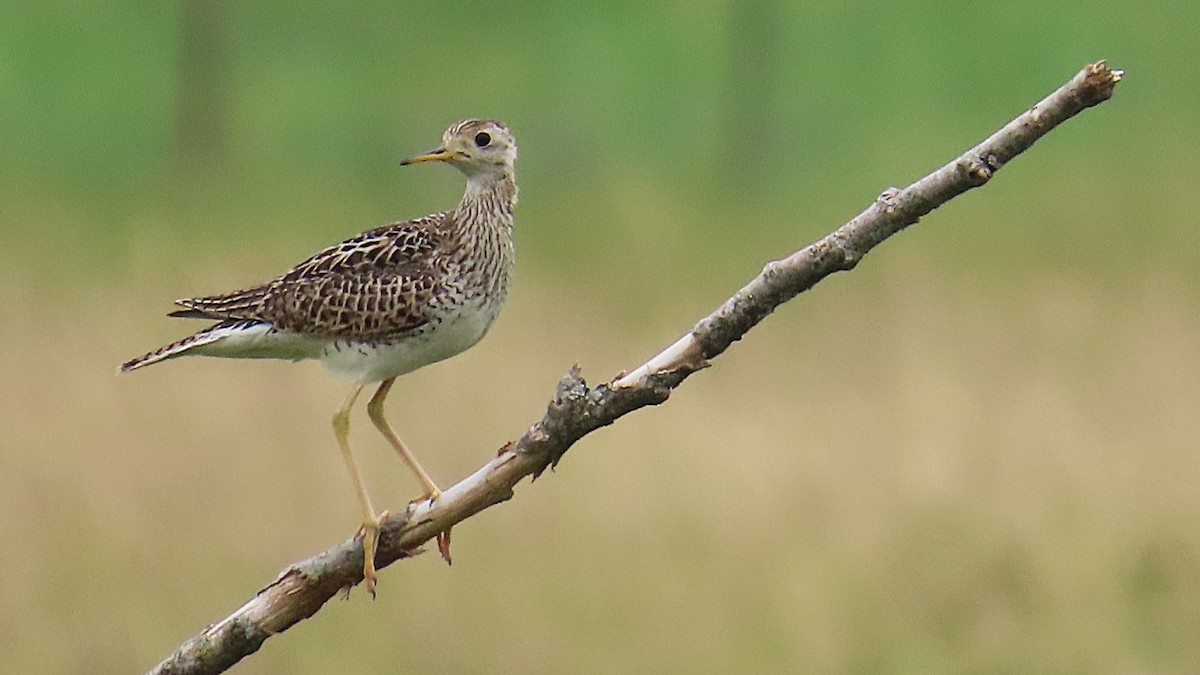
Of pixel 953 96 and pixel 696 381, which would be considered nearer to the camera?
pixel 696 381

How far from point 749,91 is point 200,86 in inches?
331

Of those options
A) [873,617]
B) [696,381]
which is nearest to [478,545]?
[873,617]

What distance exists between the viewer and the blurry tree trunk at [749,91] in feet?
98.3

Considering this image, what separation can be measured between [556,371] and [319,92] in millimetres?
19483

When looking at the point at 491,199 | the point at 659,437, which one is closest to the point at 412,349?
the point at 491,199

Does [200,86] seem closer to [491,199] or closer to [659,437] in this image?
[659,437]

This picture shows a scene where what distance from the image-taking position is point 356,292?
17.8 ft

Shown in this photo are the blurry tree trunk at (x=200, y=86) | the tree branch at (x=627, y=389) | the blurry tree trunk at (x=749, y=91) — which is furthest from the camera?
the blurry tree trunk at (x=749, y=91)

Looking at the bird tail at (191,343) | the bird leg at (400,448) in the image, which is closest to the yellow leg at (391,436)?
the bird leg at (400,448)

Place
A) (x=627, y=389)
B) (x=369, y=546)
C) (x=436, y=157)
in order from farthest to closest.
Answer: (x=436, y=157) < (x=369, y=546) < (x=627, y=389)

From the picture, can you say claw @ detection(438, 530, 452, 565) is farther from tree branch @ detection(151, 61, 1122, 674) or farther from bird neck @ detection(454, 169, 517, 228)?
bird neck @ detection(454, 169, 517, 228)

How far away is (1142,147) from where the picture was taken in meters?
31.6

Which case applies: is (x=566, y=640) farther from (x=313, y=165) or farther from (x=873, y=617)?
(x=313, y=165)

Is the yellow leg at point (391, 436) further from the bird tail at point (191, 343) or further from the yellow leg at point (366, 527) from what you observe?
the bird tail at point (191, 343)
